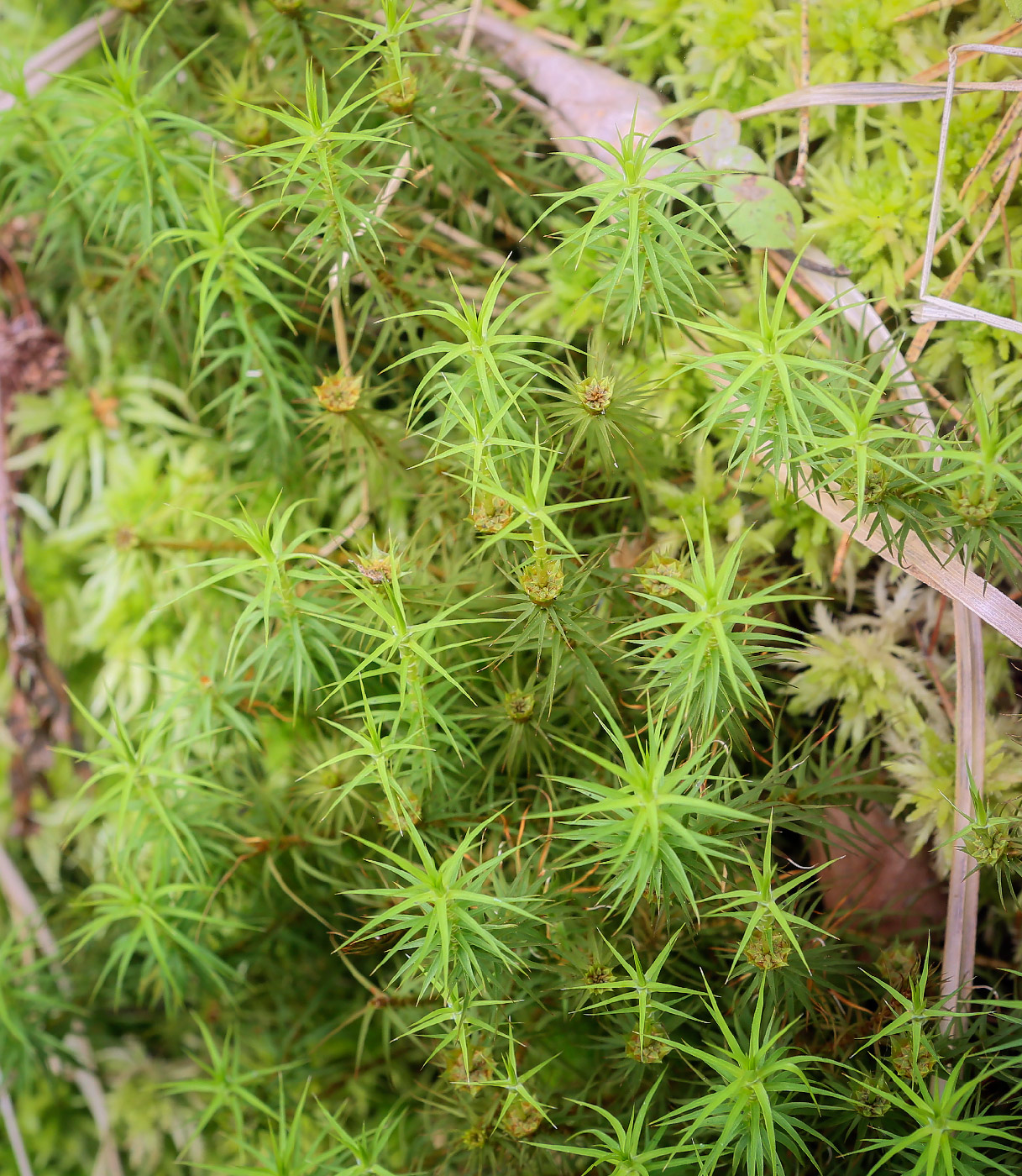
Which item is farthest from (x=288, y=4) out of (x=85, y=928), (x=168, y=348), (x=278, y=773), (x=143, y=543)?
(x=85, y=928)

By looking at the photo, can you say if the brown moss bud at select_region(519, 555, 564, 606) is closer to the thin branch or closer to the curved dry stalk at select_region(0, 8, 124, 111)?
the thin branch

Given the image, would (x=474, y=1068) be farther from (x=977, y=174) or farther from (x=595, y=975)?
(x=977, y=174)

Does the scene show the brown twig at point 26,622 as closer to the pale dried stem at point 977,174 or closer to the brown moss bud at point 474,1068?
the brown moss bud at point 474,1068

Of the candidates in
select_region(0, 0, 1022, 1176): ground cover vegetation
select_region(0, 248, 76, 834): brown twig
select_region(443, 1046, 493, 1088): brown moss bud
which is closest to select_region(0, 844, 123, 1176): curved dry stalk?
select_region(0, 0, 1022, 1176): ground cover vegetation

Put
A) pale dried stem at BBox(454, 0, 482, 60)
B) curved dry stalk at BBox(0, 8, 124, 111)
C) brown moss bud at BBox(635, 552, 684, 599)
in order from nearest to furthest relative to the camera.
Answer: brown moss bud at BBox(635, 552, 684, 599)
pale dried stem at BBox(454, 0, 482, 60)
curved dry stalk at BBox(0, 8, 124, 111)

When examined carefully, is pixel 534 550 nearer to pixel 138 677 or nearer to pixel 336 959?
pixel 336 959

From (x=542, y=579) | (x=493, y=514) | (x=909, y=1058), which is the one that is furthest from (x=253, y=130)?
(x=909, y=1058)

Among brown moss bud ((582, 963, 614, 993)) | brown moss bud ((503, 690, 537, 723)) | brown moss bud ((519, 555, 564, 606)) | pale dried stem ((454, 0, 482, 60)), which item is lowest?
brown moss bud ((582, 963, 614, 993))
